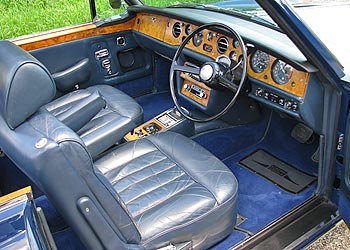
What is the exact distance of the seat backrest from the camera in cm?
115

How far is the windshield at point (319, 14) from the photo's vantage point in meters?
1.82

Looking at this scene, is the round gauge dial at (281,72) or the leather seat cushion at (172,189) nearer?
the leather seat cushion at (172,189)

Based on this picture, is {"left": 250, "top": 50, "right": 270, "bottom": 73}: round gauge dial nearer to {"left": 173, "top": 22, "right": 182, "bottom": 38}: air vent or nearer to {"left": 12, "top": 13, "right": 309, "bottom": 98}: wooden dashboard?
{"left": 12, "top": 13, "right": 309, "bottom": 98}: wooden dashboard

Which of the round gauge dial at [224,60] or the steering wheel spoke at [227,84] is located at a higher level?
the round gauge dial at [224,60]

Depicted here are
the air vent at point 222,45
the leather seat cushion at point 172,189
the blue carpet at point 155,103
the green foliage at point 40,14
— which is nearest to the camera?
the leather seat cushion at point 172,189

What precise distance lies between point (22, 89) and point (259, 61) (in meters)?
1.24

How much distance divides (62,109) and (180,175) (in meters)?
0.95

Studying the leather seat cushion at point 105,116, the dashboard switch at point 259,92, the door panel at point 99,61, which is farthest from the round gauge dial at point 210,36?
the door panel at point 99,61

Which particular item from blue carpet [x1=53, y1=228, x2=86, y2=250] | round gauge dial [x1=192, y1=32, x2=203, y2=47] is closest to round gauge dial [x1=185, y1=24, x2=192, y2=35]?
round gauge dial [x1=192, y1=32, x2=203, y2=47]

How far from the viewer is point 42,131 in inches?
46.9

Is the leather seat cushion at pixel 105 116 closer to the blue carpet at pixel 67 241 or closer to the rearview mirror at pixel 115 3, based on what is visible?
the blue carpet at pixel 67 241

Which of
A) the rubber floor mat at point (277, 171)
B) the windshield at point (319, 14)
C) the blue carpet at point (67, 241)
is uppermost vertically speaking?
the windshield at point (319, 14)

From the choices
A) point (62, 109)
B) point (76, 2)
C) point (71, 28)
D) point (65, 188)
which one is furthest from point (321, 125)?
point (76, 2)

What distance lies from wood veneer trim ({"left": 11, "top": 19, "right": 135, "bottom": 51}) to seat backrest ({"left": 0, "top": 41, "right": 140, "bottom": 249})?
1.28 m
